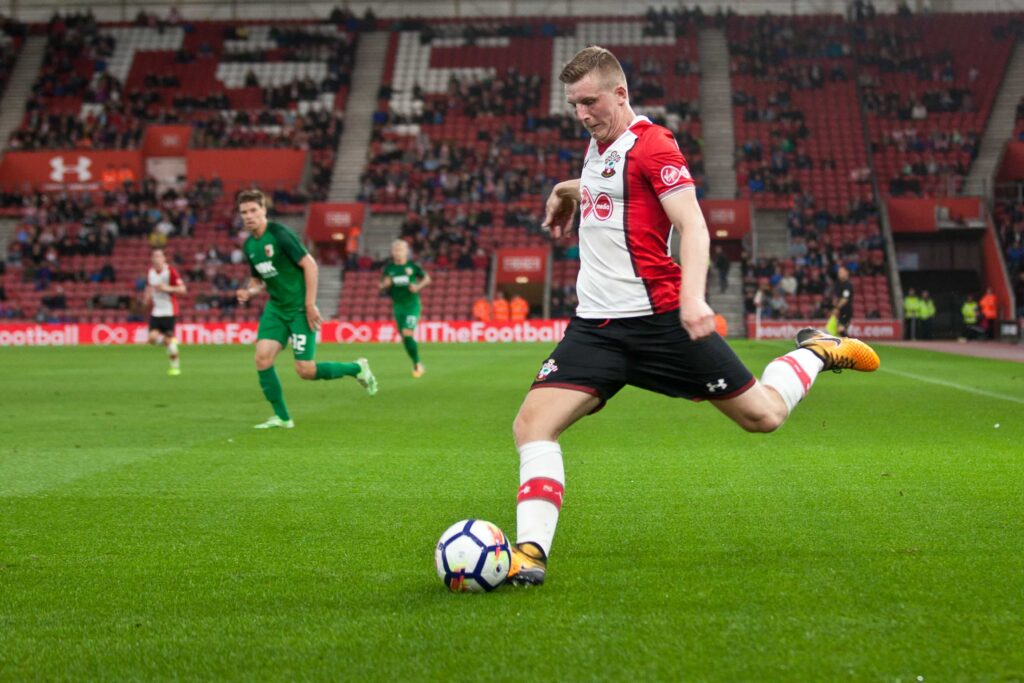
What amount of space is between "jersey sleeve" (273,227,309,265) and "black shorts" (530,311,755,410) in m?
6.39

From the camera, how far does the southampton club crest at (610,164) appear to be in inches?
184

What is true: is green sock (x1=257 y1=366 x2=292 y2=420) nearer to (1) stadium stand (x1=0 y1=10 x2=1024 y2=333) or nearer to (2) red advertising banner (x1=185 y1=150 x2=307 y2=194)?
(1) stadium stand (x1=0 y1=10 x2=1024 y2=333)

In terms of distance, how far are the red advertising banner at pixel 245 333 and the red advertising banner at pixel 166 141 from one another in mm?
11353

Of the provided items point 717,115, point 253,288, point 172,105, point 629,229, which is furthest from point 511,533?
point 172,105

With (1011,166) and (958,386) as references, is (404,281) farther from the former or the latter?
(1011,166)

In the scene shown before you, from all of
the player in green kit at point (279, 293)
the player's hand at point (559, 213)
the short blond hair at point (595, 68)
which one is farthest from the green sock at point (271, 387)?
the short blond hair at point (595, 68)

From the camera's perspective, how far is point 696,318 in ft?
14.3

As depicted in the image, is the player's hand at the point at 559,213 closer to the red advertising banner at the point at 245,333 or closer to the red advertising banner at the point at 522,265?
the red advertising banner at the point at 245,333

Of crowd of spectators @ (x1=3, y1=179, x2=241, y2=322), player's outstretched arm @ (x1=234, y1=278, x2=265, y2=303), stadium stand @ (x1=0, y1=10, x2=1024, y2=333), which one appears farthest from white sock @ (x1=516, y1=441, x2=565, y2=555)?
crowd of spectators @ (x1=3, y1=179, x2=241, y2=322)

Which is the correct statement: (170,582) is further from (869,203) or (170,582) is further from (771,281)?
(869,203)

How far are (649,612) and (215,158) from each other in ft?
143

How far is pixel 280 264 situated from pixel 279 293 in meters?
0.27

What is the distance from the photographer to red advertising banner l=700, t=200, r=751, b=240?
133 ft

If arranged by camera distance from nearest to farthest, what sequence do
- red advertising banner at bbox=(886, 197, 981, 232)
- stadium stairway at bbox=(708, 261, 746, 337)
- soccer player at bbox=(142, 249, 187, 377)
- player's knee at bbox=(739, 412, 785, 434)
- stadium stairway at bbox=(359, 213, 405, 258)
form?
1. player's knee at bbox=(739, 412, 785, 434)
2. soccer player at bbox=(142, 249, 187, 377)
3. stadium stairway at bbox=(708, 261, 746, 337)
4. red advertising banner at bbox=(886, 197, 981, 232)
5. stadium stairway at bbox=(359, 213, 405, 258)
